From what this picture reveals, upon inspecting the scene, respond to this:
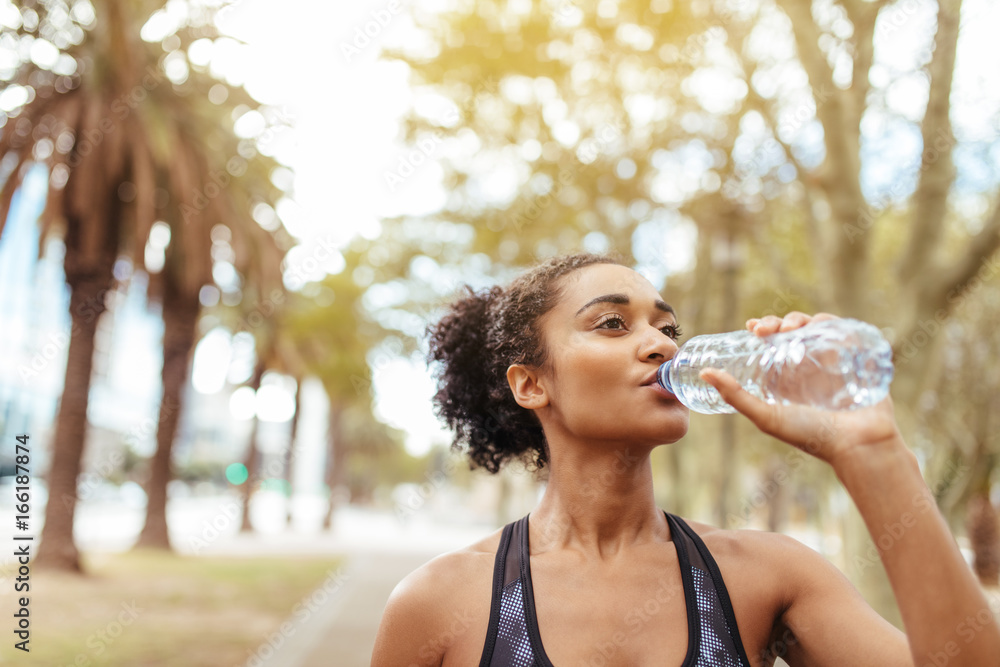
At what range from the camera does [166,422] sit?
1583 centimetres

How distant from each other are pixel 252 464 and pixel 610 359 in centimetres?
2556

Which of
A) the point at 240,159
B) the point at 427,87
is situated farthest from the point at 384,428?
the point at 427,87

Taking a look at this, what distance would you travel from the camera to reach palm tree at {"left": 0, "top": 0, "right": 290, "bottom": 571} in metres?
10.6

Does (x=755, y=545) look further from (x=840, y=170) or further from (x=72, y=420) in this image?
(x=72, y=420)

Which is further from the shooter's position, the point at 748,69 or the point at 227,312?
the point at 227,312

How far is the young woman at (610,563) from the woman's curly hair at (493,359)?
2cm

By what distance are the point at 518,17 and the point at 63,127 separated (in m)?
6.45

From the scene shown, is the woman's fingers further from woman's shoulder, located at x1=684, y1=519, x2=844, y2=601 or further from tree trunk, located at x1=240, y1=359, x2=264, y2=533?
tree trunk, located at x1=240, y1=359, x2=264, y2=533

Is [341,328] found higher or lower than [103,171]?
lower

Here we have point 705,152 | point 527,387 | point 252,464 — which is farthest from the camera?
point 252,464

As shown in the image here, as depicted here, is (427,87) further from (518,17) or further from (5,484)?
(5,484)

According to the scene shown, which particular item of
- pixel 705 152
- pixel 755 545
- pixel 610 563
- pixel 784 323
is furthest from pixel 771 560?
pixel 705 152

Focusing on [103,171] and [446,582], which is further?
[103,171]

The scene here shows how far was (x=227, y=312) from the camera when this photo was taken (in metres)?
21.0
